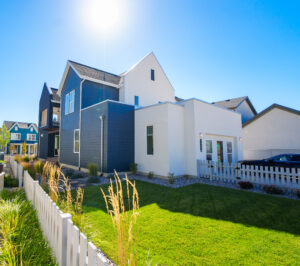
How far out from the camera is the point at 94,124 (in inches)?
439

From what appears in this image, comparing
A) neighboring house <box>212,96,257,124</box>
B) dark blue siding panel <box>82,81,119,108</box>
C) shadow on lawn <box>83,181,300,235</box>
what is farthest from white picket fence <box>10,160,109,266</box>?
neighboring house <box>212,96,257,124</box>

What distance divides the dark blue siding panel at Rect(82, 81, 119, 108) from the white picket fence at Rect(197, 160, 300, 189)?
373 inches

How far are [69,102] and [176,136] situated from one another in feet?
37.4

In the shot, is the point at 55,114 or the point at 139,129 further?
the point at 55,114

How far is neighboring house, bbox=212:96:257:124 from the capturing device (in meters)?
21.2

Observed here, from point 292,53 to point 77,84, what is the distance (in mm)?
A: 16178

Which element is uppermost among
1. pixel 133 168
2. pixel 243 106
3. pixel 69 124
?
pixel 243 106

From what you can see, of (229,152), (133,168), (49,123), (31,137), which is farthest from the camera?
(31,137)

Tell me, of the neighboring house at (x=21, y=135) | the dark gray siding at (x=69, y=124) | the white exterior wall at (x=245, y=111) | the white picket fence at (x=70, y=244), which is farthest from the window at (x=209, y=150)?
the neighboring house at (x=21, y=135)

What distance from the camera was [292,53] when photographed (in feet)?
33.4

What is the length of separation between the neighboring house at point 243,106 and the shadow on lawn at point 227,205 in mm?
17887

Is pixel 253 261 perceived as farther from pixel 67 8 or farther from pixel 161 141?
pixel 67 8

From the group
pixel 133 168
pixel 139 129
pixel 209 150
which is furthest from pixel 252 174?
pixel 139 129

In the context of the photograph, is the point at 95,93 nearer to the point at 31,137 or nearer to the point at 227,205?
the point at 227,205
